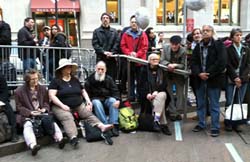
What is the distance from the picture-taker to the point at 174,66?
744cm

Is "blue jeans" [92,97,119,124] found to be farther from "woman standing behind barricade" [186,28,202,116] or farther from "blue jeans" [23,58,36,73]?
"blue jeans" [23,58,36,73]

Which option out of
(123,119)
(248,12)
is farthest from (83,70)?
(248,12)

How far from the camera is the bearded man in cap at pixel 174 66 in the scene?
7562 millimetres

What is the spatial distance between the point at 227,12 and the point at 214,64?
60.3 ft

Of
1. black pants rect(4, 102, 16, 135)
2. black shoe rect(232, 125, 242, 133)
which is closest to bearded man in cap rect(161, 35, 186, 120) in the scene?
black shoe rect(232, 125, 242, 133)

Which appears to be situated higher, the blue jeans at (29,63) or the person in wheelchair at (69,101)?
the blue jeans at (29,63)

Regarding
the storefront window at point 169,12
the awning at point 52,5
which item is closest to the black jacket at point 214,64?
the awning at point 52,5

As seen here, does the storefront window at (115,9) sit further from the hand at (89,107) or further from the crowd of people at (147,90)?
the hand at (89,107)

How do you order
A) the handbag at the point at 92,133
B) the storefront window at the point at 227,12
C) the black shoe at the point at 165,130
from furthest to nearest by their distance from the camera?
1. the storefront window at the point at 227,12
2. the black shoe at the point at 165,130
3. the handbag at the point at 92,133

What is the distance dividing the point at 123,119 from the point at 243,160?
7.90 feet

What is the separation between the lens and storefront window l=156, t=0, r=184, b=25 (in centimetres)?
2305

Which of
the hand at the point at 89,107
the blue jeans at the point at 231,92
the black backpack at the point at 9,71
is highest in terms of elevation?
the black backpack at the point at 9,71

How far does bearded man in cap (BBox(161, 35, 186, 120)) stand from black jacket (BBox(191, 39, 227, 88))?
0.50 meters

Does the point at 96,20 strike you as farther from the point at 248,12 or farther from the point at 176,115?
the point at 176,115
